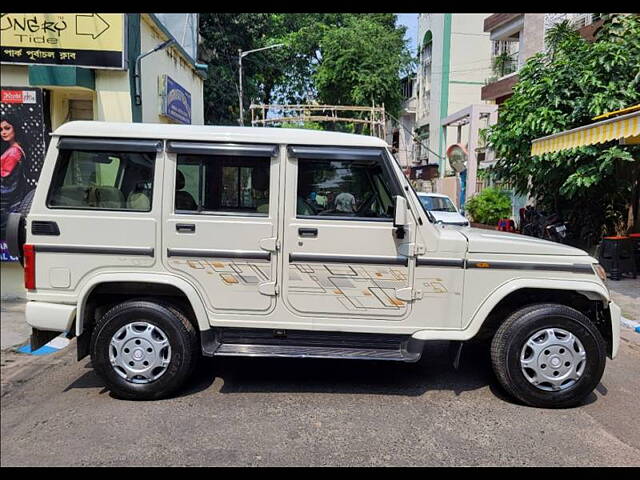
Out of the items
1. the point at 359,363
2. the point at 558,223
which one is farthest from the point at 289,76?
the point at 359,363

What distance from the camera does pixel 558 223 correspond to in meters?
12.4

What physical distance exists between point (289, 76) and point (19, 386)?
29.9 metres

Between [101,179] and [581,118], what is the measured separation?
10.1 metres

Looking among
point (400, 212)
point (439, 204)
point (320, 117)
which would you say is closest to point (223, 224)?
point (400, 212)

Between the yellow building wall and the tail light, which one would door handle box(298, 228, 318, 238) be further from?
the yellow building wall

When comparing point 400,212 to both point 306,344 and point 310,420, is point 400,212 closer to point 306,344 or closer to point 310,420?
point 306,344

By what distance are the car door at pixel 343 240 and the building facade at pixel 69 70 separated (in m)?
4.80

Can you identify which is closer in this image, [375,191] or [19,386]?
[375,191]

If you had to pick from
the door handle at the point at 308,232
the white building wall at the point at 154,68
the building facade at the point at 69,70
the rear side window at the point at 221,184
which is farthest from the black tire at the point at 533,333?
the white building wall at the point at 154,68

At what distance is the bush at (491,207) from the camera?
17906 mm

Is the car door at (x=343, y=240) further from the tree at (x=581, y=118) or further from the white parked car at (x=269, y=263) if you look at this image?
the tree at (x=581, y=118)

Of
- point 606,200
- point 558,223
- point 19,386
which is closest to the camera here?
point 19,386

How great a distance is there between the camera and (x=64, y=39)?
25.9ft

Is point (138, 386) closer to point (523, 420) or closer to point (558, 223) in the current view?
point (523, 420)
